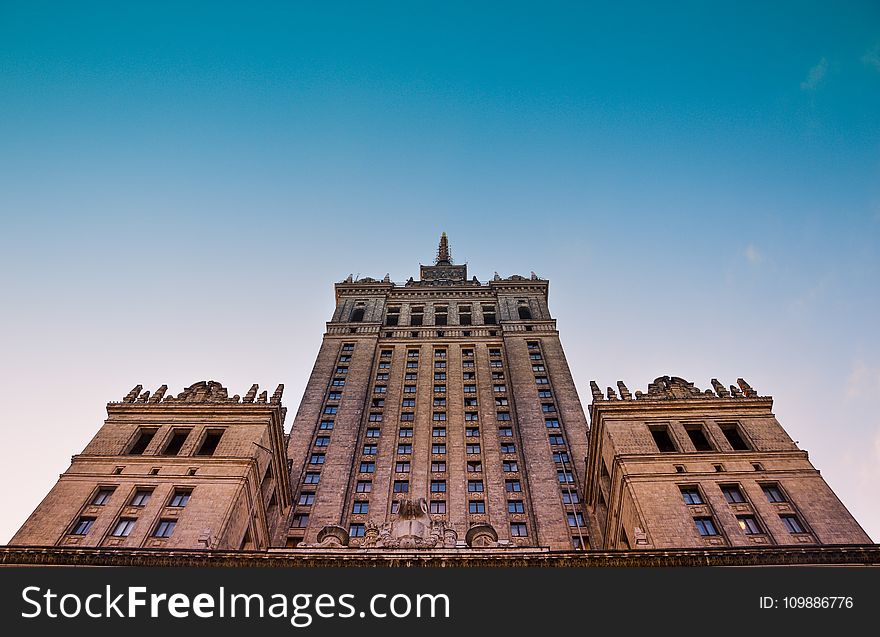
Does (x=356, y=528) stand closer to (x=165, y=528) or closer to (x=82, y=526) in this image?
(x=165, y=528)

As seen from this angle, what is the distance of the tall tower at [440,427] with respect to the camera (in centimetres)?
5309

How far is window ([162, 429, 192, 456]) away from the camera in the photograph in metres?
44.6

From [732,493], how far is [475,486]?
23795 millimetres

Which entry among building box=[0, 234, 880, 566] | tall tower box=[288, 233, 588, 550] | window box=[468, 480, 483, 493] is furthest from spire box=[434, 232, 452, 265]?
window box=[468, 480, 483, 493]

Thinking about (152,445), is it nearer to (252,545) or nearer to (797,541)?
(252,545)

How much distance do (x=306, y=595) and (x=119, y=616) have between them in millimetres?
6791

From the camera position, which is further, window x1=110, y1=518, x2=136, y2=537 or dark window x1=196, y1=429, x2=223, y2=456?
dark window x1=196, y1=429, x2=223, y2=456

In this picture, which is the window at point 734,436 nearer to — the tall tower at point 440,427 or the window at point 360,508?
the tall tower at point 440,427

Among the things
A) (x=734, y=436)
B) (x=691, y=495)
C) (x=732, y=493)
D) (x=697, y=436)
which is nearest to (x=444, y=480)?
(x=697, y=436)

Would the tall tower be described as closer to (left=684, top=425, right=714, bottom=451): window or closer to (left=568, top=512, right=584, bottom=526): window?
(left=568, top=512, right=584, bottom=526): window

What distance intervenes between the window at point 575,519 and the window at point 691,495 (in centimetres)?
1519

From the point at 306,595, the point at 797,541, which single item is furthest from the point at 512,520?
the point at 306,595

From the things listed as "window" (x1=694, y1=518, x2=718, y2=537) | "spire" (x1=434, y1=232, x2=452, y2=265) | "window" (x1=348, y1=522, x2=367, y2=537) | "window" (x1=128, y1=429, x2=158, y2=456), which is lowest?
"window" (x1=694, y1=518, x2=718, y2=537)

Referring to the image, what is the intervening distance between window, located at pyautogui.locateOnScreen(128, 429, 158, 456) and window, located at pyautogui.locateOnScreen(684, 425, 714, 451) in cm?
3486
